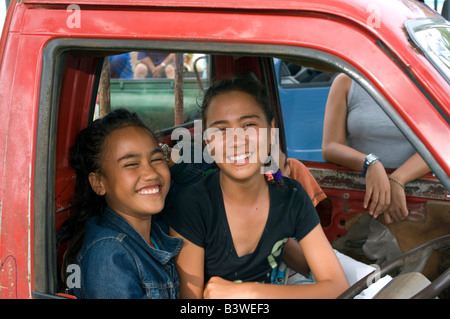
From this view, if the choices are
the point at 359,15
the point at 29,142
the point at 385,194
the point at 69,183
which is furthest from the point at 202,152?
the point at 359,15

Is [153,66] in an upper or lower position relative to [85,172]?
upper

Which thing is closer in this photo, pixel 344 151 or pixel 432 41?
pixel 432 41

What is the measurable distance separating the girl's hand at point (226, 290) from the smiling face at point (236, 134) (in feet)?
1.27

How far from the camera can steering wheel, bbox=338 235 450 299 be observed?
102cm

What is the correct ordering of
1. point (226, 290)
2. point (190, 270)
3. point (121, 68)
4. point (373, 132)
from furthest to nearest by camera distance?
1. point (121, 68)
2. point (373, 132)
3. point (190, 270)
4. point (226, 290)

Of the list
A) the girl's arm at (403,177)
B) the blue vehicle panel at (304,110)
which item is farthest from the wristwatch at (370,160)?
the blue vehicle panel at (304,110)

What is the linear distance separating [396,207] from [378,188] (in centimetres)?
16

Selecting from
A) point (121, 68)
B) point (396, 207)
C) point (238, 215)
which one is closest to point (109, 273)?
point (238, 215)

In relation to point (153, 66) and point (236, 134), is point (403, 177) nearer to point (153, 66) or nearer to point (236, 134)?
point (236, 134)

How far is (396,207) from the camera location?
7.29 feet

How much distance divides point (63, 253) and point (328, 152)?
1.59 m

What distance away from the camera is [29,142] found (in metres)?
1.12

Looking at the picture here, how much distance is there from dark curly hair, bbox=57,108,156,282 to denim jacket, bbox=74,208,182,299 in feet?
0.17

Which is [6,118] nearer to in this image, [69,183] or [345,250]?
[69,183]
